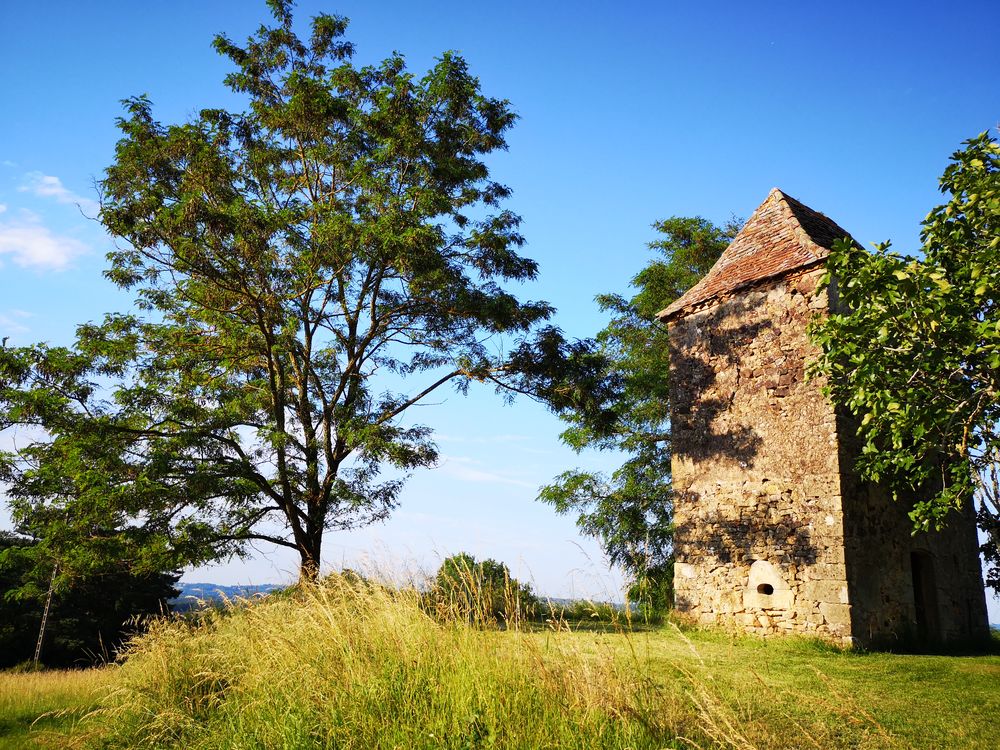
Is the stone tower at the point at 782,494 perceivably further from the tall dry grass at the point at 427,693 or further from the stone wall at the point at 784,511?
the tall dry grass at the point at 427,693

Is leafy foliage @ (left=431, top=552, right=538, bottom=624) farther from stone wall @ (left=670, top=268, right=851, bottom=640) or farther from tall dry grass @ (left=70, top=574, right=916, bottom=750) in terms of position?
→ stone wall @ (left=670, top=268, right=851, bottom=640)

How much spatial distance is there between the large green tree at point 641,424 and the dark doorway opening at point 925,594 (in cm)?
514

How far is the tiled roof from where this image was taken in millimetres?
11797

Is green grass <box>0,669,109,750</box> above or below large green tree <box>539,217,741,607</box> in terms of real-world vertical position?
below

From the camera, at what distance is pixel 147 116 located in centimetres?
1282

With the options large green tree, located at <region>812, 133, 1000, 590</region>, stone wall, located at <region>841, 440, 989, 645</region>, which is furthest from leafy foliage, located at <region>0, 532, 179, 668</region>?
large green tree, located at <region>812, 133, 1000, 590</region>

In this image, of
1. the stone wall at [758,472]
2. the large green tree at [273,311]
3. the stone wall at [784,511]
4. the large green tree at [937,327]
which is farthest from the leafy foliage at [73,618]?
the large green tree at [937,327]

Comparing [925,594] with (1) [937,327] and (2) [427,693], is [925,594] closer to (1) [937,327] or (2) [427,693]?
(1) [937,327]

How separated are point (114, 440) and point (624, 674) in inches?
393

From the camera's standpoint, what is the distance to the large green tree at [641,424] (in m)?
16.0

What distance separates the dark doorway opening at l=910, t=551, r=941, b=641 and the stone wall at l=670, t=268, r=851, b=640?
9.05 feet

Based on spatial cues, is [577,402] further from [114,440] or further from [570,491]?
[114,440]

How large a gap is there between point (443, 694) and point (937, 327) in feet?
24.0

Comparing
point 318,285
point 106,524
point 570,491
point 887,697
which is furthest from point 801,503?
point 106,524
